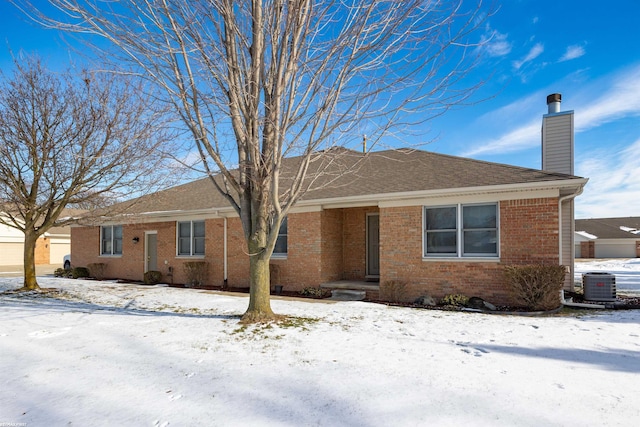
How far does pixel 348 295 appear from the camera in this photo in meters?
11.2

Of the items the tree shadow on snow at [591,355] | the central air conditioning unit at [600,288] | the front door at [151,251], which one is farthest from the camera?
the front door at [151,251]

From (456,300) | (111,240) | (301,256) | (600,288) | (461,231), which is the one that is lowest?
(456,300)

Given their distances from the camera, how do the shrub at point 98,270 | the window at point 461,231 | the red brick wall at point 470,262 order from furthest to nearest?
the shrub at point 98,270 < the window at point 461,231 < the red brick wall at point 470,262

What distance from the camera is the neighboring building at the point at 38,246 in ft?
98.2

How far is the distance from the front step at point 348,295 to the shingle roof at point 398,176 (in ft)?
8.59

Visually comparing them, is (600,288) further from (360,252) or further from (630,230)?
(630,230)

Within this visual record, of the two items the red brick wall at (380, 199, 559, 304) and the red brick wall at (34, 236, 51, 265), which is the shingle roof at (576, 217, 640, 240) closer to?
the red brick wall at (380, 199, 559, 304)

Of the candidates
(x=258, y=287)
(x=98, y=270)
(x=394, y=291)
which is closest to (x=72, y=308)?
(x=258, y=287)

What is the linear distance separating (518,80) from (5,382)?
937 centimetres

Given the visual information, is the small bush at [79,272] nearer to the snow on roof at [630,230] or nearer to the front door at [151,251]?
the front door at [151,251]

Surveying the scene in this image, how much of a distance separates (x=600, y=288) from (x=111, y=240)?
715 inches

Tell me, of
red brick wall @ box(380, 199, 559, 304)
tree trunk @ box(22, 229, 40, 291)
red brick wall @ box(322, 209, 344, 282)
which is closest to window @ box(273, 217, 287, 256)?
red brick wall @ box(322, 209, 344, 282)

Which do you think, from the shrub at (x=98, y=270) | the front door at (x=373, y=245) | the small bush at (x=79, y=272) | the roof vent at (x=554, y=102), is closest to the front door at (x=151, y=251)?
the shrub at (x=98, y=270)

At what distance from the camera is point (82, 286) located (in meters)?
14.4
